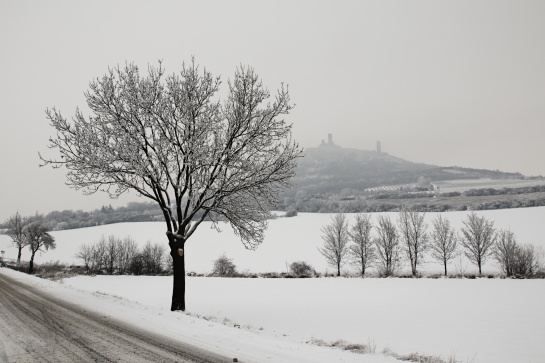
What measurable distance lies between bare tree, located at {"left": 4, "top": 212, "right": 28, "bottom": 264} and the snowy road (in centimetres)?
7110

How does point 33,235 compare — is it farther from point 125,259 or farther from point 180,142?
point 180,142

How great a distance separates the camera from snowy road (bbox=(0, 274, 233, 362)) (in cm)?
666

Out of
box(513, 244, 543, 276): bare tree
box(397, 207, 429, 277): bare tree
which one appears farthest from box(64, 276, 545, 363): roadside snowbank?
box(397, 207, 429, 277): bare tree

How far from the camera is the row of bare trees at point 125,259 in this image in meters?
57.4

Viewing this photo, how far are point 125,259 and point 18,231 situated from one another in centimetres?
2694

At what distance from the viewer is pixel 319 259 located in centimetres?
6656

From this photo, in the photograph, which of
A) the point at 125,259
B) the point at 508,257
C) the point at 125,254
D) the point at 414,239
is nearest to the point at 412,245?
the point at 414,239

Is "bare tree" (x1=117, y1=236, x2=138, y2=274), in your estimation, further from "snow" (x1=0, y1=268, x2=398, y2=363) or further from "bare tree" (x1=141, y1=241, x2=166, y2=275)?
"snow" (x1=0, y1=268, x2=398, y2=363)

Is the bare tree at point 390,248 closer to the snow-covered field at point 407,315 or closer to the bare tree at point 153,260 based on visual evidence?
the snow-covered field at point 407,315

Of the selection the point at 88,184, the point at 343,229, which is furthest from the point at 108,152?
the point at 343,229

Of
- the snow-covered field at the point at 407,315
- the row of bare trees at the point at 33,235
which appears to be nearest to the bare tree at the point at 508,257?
the snow-covered field at the point at 407,315

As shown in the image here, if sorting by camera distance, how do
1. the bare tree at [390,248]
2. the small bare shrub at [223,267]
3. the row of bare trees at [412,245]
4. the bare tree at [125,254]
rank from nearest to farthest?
1. the row of bare trees at [412,245]
2. the small bare shrub at [223,267]
3. the bare tree at [390,248]
4. the bare tree at [125,254]

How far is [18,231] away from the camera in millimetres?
69250

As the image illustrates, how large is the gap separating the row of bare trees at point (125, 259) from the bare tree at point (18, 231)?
12.7 meters
